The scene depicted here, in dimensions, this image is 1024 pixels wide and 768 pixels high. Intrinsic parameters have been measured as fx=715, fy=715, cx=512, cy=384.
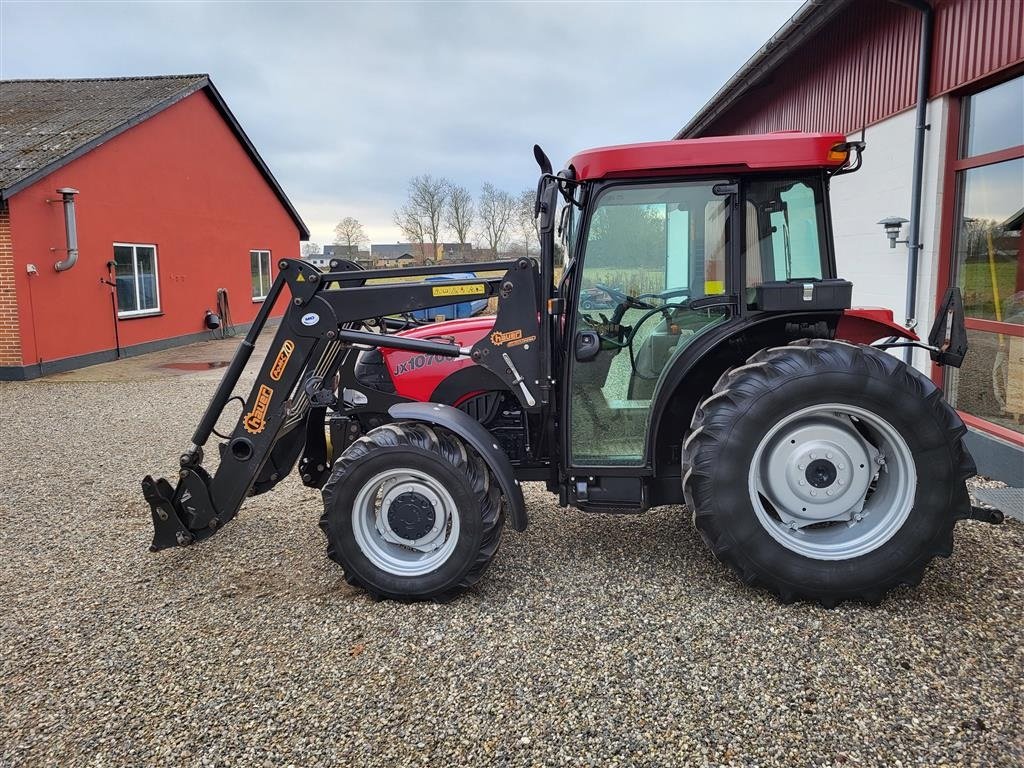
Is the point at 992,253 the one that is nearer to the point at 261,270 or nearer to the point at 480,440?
the point at 480,440

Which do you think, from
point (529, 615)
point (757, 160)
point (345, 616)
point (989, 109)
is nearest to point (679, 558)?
point (529, 615)

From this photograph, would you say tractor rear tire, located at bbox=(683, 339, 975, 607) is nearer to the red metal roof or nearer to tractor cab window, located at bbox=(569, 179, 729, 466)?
tractor cab window, located at bbox=(569, 179, 729, 466)

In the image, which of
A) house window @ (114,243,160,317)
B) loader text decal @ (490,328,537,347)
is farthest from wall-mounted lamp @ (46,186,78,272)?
loader text decal @ (490,328,537,347)

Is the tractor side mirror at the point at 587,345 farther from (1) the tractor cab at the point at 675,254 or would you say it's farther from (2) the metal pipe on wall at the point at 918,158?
(2) the metal pipe on wall at the point at 918,158

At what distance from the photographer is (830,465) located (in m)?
3.39

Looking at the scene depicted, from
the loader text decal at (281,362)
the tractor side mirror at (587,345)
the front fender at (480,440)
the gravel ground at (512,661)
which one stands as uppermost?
the tractor side mirror at (587,345)

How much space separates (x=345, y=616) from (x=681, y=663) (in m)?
1.56

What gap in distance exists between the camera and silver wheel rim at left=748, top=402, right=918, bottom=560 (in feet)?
11.0

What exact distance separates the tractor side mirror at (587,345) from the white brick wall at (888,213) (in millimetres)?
3979

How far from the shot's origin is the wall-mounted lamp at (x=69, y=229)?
11273 millimetres

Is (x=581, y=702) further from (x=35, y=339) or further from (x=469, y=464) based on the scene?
(x=35, y=339)

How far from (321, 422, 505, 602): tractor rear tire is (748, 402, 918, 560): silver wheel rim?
1313 mm

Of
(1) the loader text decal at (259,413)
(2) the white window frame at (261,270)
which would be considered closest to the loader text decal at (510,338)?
(1) the loader text decal at (259,413)

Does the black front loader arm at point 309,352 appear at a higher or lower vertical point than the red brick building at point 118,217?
lower
